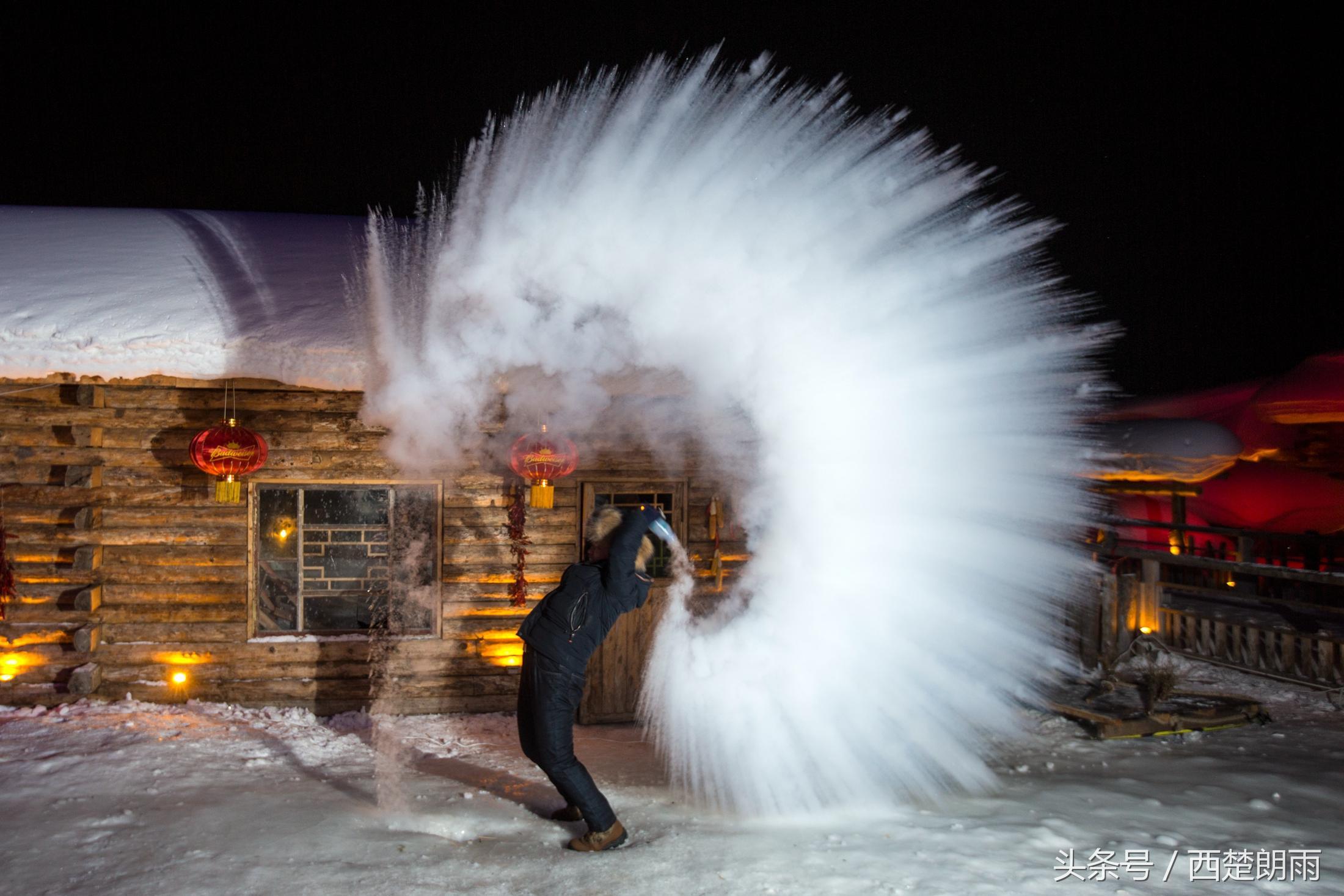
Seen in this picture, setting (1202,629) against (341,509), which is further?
(341,509)

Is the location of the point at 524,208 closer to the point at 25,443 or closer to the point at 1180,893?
the point at 25,443

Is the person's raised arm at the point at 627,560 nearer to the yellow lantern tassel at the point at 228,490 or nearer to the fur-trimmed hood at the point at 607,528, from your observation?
the fur-trimmed hood at the point at 607,528

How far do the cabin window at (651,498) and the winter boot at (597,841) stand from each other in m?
3.97

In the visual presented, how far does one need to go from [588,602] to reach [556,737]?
2.67 feet

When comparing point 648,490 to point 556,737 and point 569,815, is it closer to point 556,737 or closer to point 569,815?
point 569,815

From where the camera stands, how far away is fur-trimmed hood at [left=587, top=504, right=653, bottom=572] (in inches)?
193

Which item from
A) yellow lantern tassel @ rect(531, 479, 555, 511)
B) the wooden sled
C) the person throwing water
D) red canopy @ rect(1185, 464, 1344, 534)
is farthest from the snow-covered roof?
red canopy @ rect(1185, 464, 1344, 534)

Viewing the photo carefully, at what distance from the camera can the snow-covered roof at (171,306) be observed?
695 centimetres

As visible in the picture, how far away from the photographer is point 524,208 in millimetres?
8039

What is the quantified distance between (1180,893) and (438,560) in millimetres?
6729

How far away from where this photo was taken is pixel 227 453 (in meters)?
6.79

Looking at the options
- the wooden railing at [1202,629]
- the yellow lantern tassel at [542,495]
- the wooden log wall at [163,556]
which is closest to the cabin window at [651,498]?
the yellow lantern tassel at [542,495]

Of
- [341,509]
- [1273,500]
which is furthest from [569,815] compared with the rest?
[1273,500]

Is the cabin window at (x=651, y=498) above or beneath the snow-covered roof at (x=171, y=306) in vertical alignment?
beneath
